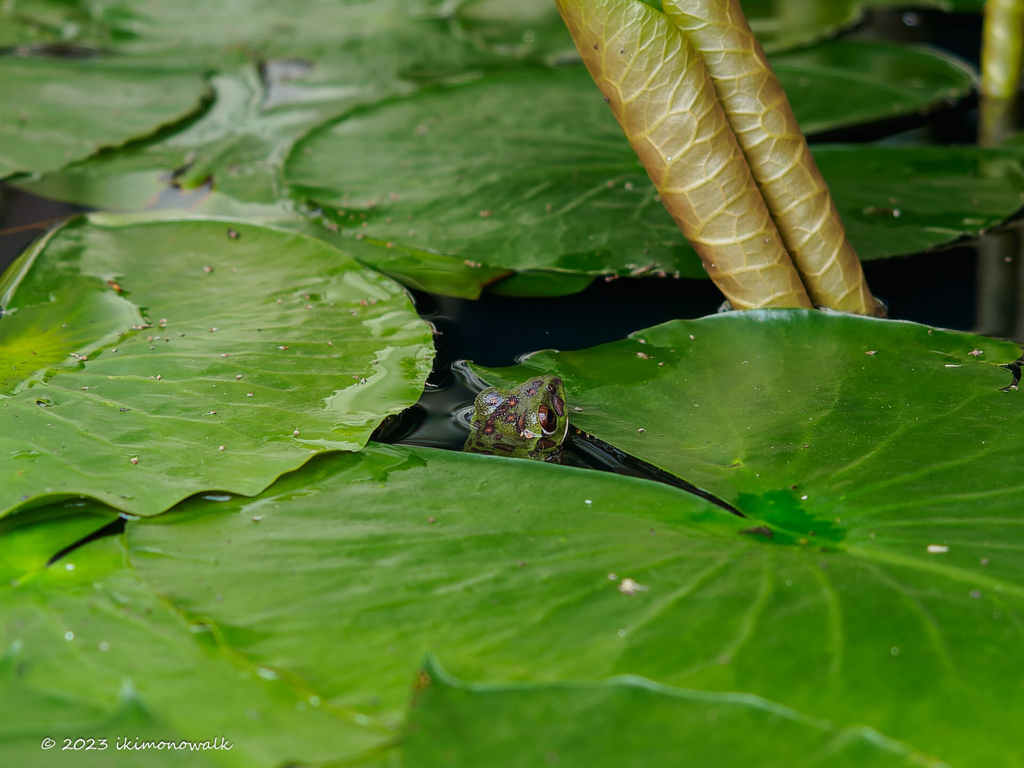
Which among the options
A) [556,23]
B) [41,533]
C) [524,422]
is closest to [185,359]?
[41,533]

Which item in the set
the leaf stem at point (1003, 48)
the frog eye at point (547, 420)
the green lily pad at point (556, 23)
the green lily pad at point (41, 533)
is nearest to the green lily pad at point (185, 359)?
the green lily pad at point (41, 533)

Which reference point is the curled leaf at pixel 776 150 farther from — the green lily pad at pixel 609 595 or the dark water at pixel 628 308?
the green lily pad at pixel 609 595

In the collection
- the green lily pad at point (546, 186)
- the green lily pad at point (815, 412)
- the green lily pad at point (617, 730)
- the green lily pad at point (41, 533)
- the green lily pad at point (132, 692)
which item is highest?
the green lily pad at point (546, 186)

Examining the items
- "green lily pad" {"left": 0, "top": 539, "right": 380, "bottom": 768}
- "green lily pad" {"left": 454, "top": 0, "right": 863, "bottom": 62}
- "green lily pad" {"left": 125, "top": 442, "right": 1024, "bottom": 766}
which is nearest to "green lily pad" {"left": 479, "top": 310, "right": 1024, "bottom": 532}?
"green lily pad" {"left": 125, "top": 442, "right": 1024, "bottom": 766}

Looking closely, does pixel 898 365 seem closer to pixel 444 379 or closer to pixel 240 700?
pixel 444 379

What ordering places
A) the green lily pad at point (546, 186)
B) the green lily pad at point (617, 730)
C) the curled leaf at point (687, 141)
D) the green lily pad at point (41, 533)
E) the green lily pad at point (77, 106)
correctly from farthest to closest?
1. the green lily pad at point (77, 106)
2. the green lily pad at point (546, 186)
3. the curled leaf at point (687, 141)
4. the green lily pad at point (41, 533)
5. the green lily pad at point (617, 730)

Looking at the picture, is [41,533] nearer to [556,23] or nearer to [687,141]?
[687,141]
